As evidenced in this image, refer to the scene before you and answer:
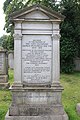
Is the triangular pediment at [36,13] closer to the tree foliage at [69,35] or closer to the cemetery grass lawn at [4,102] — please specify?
the cemetery grass lawn at [4,102]

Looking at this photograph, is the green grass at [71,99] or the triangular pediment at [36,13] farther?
the green grass at [71,99]

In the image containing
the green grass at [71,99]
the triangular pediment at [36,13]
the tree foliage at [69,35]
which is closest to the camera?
the triangular pediment at [36,13]

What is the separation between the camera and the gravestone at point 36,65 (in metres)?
7.86

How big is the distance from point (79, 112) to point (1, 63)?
661cm

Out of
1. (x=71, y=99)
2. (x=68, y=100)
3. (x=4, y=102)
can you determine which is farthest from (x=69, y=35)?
(x=4, y=102)

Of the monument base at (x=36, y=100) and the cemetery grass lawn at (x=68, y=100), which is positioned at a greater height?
the monument base at (x=36, y=100)

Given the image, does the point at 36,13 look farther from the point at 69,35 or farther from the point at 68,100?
the point at 69,35

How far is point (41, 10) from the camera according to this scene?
7848mm

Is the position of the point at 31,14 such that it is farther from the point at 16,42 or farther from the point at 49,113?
the point at 49,113

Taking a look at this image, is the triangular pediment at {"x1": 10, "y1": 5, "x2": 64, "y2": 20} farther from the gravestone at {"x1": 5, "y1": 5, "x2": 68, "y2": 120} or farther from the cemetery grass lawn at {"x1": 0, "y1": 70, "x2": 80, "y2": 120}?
the cemetery grass lawn at {"x1": 0, "y1": 70, "x2": 80, "y2": 120}

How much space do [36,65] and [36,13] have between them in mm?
1590

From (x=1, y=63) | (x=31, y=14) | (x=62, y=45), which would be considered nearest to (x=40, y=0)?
(x=62, y=45)

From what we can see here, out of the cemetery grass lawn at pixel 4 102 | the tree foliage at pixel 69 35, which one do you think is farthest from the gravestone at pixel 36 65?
the tree foliage at pixel 69 35

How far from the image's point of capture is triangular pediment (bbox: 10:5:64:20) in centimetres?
781
